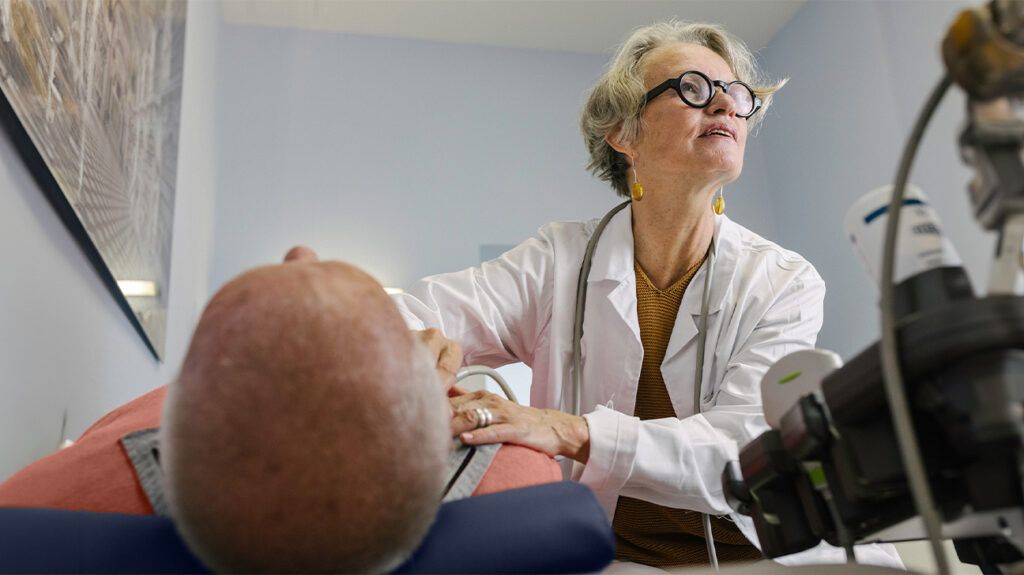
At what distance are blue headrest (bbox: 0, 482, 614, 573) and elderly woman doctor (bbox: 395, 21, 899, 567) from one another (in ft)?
1.26

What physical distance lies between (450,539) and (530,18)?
357 centimetres

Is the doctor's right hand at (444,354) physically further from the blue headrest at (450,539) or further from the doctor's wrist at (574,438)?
the blue headrest at (450,539)

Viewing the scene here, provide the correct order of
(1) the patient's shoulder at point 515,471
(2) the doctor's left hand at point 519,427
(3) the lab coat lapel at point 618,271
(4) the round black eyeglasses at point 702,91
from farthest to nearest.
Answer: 1. (4) the round black eyeglasses at point 702,91
2. (3) the lab coat lapel at point 618,271
3. (2) the doctor's left hand at point 519,427
4. (1) the patient's shoulder at point 515,471

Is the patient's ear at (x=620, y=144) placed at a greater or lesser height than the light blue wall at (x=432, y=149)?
lesser

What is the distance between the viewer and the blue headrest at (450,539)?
512 mm

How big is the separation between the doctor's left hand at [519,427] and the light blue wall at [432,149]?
2005mm

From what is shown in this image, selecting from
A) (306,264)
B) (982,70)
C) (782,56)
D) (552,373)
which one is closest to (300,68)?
(782,56)

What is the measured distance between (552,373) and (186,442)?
1050mm

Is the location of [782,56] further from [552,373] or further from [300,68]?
[552,373]

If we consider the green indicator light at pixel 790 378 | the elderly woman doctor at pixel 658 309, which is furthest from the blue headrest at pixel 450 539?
the elderly woman doctor at pixel 658 309

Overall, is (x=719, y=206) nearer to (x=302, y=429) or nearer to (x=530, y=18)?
(x=302, y=429)

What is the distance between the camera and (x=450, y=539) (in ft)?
1.80

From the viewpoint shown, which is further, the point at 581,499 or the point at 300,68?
the point at 300,68

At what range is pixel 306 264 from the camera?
507 millimetres
